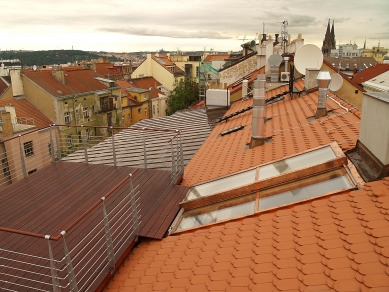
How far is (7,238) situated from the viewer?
5.31m

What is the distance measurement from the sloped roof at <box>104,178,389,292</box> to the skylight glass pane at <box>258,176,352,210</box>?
226mm

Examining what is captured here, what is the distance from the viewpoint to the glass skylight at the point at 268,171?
5.24 metres

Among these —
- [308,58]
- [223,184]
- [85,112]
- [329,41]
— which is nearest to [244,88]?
[308,58]

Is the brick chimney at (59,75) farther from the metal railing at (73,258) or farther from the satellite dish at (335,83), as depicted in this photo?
the metal railing at (73,258)

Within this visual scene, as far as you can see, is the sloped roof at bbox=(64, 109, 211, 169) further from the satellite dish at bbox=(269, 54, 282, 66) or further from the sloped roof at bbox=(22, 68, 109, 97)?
the sloped roof at bbox=(22, 68, 109, 97)

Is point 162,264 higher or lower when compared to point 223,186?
lower

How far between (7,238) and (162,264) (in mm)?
2875

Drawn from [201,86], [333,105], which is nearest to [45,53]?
[201,86]

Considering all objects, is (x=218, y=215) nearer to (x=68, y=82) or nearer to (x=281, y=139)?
(x=281, y=139)

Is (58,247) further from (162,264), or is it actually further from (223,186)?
(223,186)

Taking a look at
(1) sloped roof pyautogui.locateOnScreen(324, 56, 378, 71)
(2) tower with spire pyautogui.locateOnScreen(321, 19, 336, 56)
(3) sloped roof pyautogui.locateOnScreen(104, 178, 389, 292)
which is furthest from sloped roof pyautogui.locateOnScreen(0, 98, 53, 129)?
(2) tower with spire pyautogui.locateOnScreen(321, 19, 336, 56)

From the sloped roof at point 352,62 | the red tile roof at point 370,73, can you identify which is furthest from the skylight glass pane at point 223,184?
the sloped roof at point 352,62

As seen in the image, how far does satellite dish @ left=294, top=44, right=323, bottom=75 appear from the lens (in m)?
12.1

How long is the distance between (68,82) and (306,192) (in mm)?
34262
